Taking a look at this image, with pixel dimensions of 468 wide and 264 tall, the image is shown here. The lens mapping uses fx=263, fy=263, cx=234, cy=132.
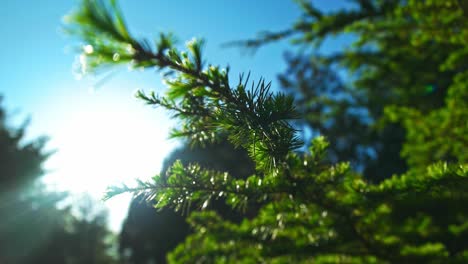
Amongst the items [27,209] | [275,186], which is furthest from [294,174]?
[27,209]

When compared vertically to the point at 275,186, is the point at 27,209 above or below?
above

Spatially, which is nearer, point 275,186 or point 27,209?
point 275,186

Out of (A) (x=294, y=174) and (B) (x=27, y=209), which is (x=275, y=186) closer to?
(A) (x=294, y=174)

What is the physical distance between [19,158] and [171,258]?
23682 mm

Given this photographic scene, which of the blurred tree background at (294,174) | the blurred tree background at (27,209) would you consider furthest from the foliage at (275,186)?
the blurred tree background at (27,209)

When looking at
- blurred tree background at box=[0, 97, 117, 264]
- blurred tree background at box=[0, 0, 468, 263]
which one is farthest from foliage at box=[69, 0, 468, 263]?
blurred tree background at box=[0, 97, 117, 264]

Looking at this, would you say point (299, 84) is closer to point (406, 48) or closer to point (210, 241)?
point (406, 48)

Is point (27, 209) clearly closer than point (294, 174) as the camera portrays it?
No

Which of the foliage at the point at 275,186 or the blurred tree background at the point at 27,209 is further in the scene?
the blurred tree background at the point at 27,209

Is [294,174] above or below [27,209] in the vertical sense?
below

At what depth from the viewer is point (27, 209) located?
2022 centimetres

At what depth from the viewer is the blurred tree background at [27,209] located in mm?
18906

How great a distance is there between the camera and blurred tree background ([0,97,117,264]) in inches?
744

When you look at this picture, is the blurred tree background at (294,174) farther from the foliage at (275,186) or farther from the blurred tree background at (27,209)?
the blurred tree background at (27,209)
